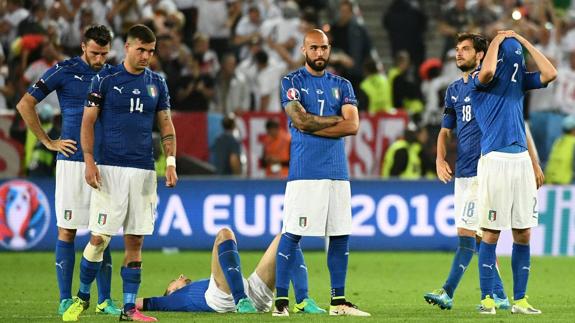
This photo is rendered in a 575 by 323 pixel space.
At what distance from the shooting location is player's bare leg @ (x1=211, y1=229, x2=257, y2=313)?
10508 mm

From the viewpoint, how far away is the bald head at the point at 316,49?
1034 cm

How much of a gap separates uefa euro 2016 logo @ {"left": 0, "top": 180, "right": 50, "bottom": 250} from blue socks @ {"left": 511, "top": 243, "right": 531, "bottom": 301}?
28.4ft

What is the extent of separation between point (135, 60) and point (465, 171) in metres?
3.39

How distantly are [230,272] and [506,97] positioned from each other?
2819 mm

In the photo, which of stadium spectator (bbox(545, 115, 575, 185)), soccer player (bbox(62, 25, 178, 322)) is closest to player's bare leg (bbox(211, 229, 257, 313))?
soccer player (bbox(62, 25, 178, 322))

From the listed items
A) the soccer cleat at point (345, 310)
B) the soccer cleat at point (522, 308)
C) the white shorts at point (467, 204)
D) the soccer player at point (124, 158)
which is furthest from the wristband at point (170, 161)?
the soccer cleat at point (522, 308)

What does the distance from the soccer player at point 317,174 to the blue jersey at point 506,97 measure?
1.18m

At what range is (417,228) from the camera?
18.0 metres

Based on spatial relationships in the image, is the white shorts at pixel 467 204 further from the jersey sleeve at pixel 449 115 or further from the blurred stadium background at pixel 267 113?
the blurred stadium background at pixel 267 113

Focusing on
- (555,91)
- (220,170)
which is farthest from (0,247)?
(555,91)

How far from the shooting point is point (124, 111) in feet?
33.6

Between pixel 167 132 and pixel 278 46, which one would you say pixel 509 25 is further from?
pixel 167 132

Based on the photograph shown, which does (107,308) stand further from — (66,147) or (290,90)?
(290,90)

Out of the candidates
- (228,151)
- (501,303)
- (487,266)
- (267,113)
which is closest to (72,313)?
(487,266)
